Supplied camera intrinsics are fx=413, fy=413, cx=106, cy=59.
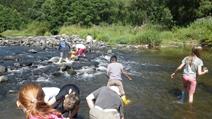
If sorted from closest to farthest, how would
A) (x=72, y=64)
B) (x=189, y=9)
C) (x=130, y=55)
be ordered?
(x=72, y=64) < (x=130, y=55) < (x=189, y=9)

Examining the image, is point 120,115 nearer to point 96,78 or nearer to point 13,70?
point 96,78

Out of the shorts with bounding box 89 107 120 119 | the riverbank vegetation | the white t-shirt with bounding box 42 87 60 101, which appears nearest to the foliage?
the riverbank vegetation

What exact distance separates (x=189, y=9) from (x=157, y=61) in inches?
1006

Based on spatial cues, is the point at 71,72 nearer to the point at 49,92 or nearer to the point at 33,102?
the point at 49,92

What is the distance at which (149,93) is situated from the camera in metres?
15.7

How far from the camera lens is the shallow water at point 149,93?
40.7 feet

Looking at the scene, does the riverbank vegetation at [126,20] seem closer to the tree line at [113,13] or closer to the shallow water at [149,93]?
the tree line at [113,13]

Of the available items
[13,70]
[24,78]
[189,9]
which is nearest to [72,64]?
[13,70]

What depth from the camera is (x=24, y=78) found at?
18938 millimetres

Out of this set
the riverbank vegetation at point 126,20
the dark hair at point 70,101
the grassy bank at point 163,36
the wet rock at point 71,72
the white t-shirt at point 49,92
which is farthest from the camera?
the riverbank vegetation at point 126,20

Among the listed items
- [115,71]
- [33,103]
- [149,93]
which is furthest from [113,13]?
[33,103]

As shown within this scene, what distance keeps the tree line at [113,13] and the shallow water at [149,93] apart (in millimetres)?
26428

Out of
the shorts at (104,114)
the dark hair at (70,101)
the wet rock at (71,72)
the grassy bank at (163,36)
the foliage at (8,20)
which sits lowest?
the foliage at (8,20)

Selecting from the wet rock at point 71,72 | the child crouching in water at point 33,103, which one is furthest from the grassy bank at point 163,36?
the child crouching in water at point 33,103
